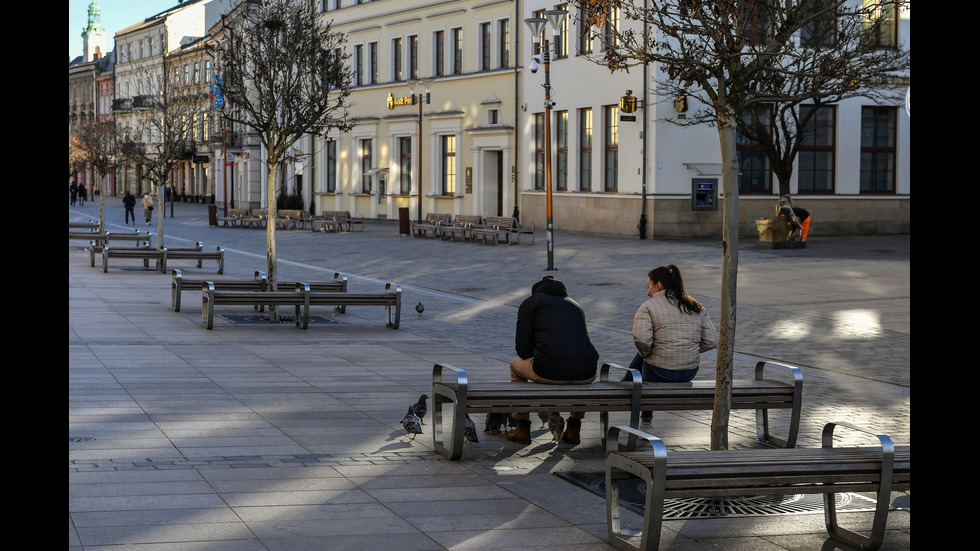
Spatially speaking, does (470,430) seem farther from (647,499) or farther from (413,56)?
(413,56)

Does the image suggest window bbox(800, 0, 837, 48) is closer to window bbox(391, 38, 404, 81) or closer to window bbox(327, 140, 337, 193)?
window bbox(391, 38, 404, 81)

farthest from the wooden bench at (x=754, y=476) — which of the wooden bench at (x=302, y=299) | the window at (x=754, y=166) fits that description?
the window at (x=754, y=166)

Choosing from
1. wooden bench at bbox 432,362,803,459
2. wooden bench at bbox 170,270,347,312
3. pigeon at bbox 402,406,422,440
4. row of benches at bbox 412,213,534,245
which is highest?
row of benches at bbox 412,213,534,245

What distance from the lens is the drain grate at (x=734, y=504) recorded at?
6.64m

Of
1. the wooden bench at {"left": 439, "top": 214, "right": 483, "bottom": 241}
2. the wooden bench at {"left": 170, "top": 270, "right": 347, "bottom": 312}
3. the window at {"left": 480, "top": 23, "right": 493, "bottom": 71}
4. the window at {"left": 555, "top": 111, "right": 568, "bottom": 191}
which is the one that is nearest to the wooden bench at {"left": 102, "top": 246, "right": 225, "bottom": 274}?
the wooden bench at {"left": 170, "top": 270, "right": 347, "bottom": 312}

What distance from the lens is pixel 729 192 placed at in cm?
682

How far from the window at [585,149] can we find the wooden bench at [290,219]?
41.9 ft

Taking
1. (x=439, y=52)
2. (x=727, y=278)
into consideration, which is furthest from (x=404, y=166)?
(x=727, y=278)

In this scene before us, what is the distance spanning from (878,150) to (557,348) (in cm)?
3482

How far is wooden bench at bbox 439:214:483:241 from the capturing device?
39056mm

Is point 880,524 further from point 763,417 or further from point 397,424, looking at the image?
point 397,424

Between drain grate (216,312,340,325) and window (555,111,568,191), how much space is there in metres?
26.2

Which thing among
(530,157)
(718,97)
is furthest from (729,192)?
(530,157)

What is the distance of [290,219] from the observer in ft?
161
